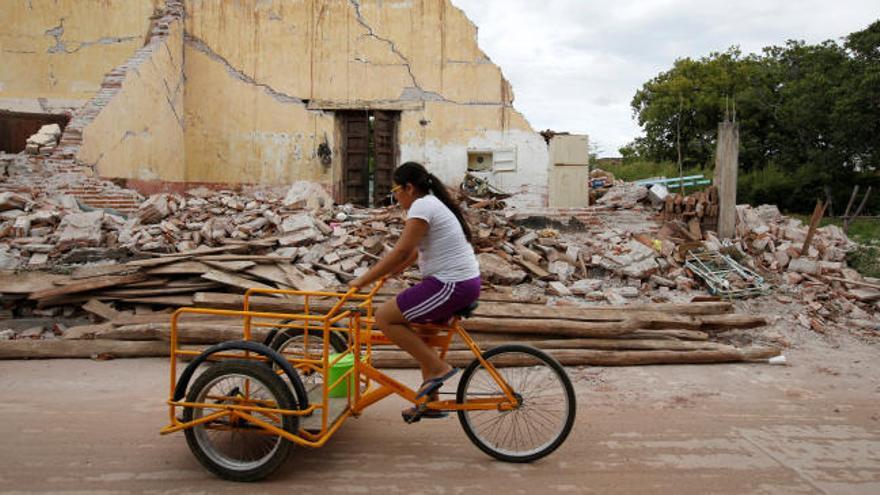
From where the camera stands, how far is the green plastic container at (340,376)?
143 inches

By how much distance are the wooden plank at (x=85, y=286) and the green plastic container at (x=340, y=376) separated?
413 centimetres

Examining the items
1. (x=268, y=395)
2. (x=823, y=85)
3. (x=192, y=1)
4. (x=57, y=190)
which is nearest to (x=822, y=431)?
(x=268, y=395)

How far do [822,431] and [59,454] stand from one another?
16.8 ft

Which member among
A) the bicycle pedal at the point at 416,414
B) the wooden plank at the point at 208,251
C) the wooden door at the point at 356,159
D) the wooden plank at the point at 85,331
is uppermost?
the wooden door at the point at 356,159

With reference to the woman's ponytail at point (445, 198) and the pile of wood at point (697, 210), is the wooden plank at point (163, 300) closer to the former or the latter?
the woman's ponytail at point (445, 198)

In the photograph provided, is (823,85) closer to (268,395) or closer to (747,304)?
(747,304)

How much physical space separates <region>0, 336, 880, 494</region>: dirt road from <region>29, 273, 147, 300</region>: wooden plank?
1.25 meters

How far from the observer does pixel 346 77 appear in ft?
44.8

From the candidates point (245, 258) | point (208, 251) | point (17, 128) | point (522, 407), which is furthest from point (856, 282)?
point (17, 128)

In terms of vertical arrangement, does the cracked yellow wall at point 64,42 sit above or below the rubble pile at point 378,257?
above

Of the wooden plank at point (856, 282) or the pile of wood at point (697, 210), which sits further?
the pile of wood at point (697, 210)

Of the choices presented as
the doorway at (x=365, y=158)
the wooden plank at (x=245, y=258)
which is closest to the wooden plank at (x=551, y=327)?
the wooden plank at (x=245, y=258)

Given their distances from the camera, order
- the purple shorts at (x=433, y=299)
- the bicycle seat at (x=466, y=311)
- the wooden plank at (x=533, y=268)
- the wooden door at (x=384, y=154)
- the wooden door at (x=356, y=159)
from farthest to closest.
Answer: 1. the wooden door at (x=356, y=159)
2. the wooden door at (x=384, y=154)
3. the wooden plank at (x=533, y=268)
4. the bicycle seat at (x=466, y=311)
5. the purple shorts at (x=433, y=299)

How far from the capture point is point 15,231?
8.63m
